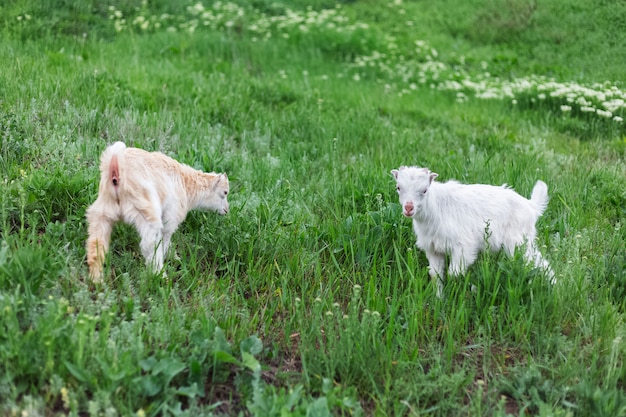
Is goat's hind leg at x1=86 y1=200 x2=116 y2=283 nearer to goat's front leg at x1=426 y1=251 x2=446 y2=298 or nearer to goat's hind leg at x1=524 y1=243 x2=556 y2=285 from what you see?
goat's front leg at x1=426 y1=251 x2=446 y2=298

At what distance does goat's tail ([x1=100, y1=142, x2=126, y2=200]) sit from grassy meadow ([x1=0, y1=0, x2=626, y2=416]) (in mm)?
564

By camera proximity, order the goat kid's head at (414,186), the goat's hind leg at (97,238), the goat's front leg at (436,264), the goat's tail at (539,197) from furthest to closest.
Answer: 1. the goat's tail at (539,197)
2. the goat's front leg at (436,264)
3. the goat kid's head at (414,186)
4. the goat's hind leg at (97,238)

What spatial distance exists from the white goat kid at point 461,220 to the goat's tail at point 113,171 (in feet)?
7.04

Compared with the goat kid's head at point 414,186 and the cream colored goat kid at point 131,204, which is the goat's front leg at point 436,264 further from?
the cream colored goat kid at point 131,204

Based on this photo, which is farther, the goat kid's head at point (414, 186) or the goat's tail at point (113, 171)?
the goat kid's head at point (414, 186)

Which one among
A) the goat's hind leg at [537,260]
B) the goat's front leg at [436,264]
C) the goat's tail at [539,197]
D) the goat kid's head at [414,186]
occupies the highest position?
the goat kid's head at [414,186]

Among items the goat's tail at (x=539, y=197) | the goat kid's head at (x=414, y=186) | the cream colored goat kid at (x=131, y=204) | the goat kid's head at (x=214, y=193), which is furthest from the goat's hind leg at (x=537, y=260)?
the cream colored goat kid at (x=131, y=204)

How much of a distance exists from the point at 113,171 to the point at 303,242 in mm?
1800

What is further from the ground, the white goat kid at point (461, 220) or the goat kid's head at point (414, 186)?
the goat kid's head at point (414, 186)

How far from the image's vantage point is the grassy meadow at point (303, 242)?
Answer: 3.53 metres

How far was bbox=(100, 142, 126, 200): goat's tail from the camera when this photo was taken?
4289 millimetres

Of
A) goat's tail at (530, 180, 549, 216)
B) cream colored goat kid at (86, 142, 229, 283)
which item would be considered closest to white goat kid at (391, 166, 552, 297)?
goat's tail at (530, 180, 549, 216)

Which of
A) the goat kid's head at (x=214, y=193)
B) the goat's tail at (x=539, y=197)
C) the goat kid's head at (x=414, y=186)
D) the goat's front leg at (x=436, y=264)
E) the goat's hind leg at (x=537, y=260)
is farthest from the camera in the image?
the goat's tail at (x=539, y=197)

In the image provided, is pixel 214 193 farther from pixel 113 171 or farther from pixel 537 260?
pixel 537 260
